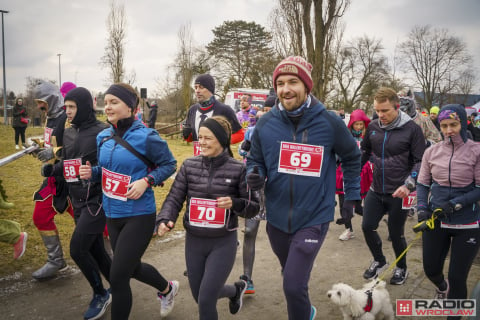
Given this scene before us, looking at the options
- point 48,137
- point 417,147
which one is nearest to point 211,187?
point 417,147

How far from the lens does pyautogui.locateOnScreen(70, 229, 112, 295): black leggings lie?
340cm

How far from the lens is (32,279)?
4246 millimetres

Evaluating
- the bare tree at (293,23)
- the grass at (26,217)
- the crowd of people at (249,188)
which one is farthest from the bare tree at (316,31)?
the crowd of people at (249,188)

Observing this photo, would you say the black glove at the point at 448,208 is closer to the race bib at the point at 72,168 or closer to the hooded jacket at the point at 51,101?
the race bib at the point at 72,168

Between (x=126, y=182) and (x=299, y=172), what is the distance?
146 cm

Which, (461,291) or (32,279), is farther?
(32,279)

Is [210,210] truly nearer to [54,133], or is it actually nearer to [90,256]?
[90,256]

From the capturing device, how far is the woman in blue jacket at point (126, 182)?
291cm

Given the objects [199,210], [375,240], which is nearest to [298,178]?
[199,210]

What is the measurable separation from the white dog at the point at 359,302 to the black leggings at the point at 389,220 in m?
1.13

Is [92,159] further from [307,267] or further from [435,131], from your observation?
[435,131]

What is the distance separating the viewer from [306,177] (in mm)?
2639

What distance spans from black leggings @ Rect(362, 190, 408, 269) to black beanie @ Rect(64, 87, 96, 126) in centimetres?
332

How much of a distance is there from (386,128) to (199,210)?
99.1 inches
